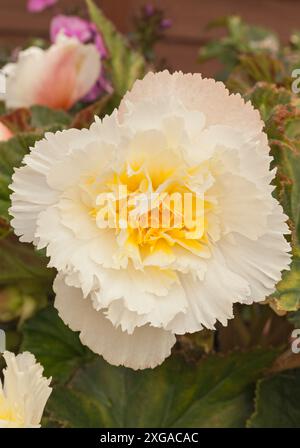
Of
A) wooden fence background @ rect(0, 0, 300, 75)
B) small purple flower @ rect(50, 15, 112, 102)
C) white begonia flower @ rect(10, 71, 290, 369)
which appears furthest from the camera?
wooden fence background @ rect(0, 0, 300, 75)

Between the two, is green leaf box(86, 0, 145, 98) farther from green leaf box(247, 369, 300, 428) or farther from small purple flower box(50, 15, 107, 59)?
green leaf box(247, 369, 300, 428)

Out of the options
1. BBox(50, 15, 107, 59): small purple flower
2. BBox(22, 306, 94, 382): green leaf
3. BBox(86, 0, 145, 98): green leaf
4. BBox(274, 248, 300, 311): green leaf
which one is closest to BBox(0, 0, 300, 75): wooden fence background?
BBox(50, 15, 107, 59): small purple flower

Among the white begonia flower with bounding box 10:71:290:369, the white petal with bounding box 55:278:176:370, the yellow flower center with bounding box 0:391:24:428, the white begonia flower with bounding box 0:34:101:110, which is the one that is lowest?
the yellow flower center with bounding box 0:391:24:428

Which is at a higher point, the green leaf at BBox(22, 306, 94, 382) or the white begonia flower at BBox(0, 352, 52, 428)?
the white begonia flower at BBox(0, 352, 52, 428)

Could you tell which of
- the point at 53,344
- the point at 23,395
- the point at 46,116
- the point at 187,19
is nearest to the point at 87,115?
the point at 46,116

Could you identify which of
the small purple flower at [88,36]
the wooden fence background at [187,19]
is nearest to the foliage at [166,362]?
the small purple flower at [88,36]

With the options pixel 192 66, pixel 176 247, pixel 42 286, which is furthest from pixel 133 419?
pixel 192 66
